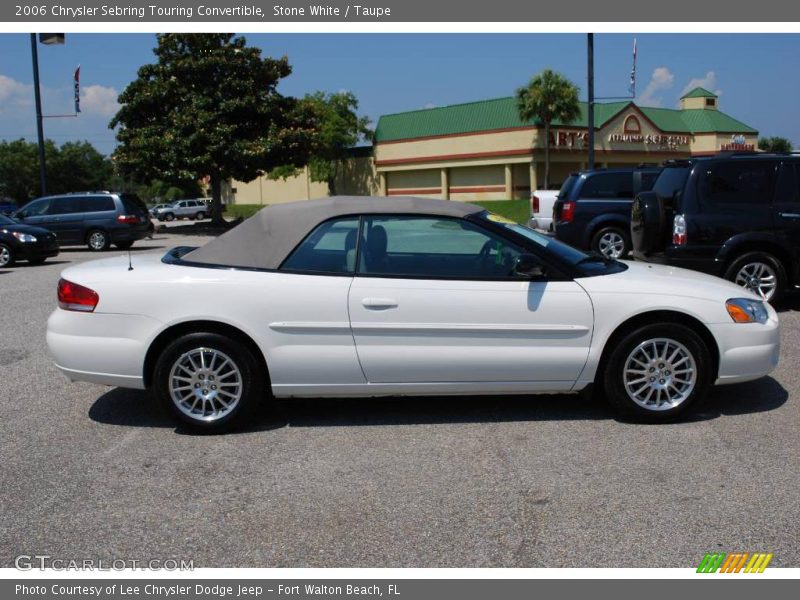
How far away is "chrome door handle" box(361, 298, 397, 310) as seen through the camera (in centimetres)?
508

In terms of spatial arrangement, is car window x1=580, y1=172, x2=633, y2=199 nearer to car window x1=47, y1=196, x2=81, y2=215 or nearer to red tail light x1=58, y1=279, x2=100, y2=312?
red tail light x1=58, y1=279, x2=100, y2=312

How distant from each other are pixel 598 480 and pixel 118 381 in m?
3.19

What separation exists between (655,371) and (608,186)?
9.67 metres

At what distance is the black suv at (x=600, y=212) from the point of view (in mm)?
14117

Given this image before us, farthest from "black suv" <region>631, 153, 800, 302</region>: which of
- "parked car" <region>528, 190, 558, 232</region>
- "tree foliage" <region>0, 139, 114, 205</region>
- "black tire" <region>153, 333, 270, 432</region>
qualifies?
"tree foliage" <region>0, 139, 114, 205</region>

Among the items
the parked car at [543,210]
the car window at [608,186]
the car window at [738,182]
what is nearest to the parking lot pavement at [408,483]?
the car window at [738,182]

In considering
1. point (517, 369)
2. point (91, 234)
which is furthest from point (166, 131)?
point (517, 369)

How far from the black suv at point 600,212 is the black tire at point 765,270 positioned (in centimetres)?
510

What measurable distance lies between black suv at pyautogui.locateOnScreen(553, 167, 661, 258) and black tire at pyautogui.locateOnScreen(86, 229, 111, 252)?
13280 millimetres

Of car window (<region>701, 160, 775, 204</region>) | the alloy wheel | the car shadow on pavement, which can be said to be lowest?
the car shadow on pavement

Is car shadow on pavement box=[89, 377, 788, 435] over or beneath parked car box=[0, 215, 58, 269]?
beneath

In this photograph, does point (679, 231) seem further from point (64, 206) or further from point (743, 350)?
point (64, 206)

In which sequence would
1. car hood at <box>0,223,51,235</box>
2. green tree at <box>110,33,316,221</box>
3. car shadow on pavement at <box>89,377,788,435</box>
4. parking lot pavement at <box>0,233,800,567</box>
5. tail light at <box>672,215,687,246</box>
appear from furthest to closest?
green tree at <box>110,33,316,221</box>, car hood at <box>0,223,51,235</box>, tail light at <box>672,215,687,246</box>, car shadow on pavement at <box>89,377,788,435</box>, parking lot pavement at <box>0,233,800,567</box>

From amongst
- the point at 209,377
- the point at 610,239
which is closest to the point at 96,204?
the point at 610,239
